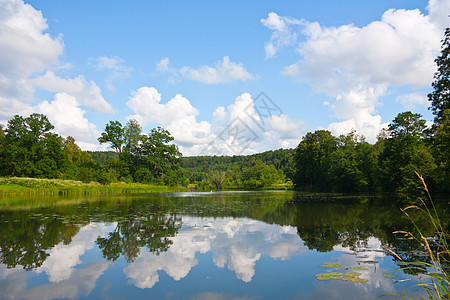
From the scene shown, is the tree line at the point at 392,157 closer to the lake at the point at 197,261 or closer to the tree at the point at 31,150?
the lake at the point at 197,261

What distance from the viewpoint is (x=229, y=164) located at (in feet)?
427

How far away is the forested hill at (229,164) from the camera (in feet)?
335

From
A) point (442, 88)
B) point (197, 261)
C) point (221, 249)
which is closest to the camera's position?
point (197, 261)

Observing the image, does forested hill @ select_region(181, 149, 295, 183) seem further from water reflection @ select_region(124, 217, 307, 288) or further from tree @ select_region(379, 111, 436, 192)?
water reflection @ select_region(124, 217, 307, 288)

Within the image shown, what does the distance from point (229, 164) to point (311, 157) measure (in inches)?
2676

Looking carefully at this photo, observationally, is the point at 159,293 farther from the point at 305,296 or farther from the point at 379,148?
the point at 379,148

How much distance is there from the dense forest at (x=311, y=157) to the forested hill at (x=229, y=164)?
23811 millimetres

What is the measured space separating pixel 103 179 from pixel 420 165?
40.6 m

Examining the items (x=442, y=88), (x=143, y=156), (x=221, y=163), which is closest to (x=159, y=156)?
(x=143, y=156)

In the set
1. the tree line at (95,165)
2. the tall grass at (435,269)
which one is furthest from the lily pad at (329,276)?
the tree line at (95,165)

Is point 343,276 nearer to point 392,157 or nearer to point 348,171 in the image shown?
point 392,157

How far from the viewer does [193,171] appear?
10919cm

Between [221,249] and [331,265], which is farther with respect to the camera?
[221,249]

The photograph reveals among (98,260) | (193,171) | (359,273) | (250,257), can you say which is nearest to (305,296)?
(359,273)
